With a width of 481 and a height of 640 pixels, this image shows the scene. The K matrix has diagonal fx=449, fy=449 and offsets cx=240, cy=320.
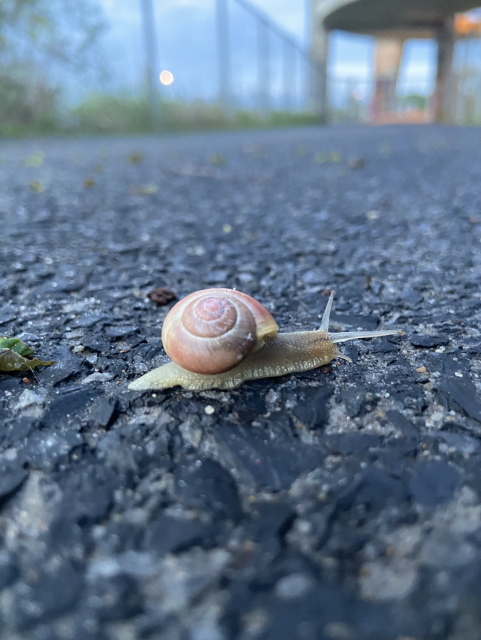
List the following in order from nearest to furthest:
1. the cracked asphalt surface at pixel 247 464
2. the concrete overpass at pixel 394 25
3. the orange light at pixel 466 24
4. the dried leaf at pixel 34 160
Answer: the cracked asphalt surface at pixel 247 464
the dried leaf at pixel 34 160
the concrete overpass at pixel 394 25
the orange light at pixel 466 24

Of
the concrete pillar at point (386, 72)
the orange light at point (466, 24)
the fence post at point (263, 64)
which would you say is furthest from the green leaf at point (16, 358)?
the concrete pillar at point (386, 72)

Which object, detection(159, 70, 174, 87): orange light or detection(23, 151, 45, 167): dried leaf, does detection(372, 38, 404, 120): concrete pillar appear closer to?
detection(159, 70, 174, 87): orange light

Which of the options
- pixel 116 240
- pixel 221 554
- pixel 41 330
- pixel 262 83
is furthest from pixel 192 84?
pixel 221 554

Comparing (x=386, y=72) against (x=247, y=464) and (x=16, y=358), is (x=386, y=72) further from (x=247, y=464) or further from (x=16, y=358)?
(x=247, y=464)

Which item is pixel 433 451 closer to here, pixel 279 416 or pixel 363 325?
pixel 279 416

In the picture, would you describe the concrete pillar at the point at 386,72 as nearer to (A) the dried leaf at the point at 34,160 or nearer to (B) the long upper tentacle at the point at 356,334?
(A) the dried leaf at the point at 34,160
